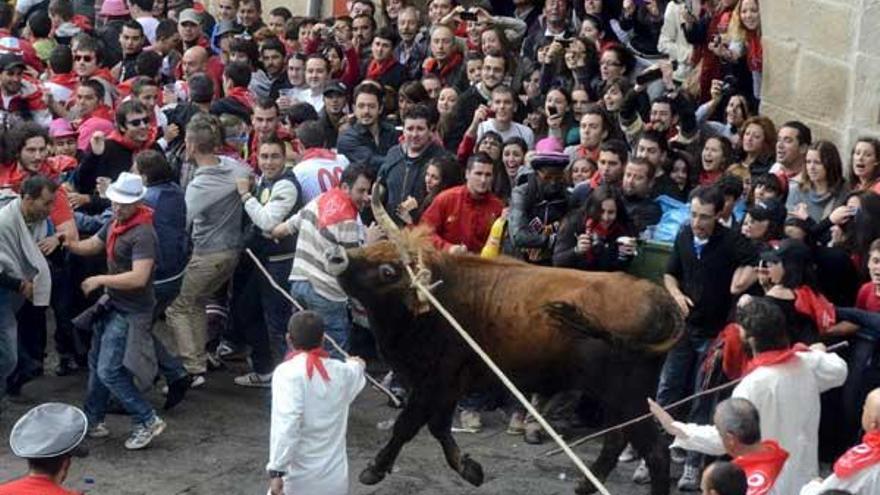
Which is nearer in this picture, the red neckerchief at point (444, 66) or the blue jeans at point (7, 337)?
the blue jeans at point (7, 337)

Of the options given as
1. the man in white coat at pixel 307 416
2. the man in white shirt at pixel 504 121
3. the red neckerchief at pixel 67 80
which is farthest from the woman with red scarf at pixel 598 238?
the red neckerchief at pixel 67 80

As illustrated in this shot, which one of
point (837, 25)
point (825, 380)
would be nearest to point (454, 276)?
point (825, 380)

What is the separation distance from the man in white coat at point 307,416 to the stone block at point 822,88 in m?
5.33

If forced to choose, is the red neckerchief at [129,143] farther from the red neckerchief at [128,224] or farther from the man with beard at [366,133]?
the red neckerchief at [128,224]

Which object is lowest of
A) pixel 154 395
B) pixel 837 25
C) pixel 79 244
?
pixel 154 395

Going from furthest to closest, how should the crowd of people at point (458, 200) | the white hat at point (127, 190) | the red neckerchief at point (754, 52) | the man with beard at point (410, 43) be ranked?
1. the man with beard at point (410, 43)
2. the red neckerchief at point (754, 52)
3. the white hat at point (127, 190)
4. the crowd of people at point (458, 200)

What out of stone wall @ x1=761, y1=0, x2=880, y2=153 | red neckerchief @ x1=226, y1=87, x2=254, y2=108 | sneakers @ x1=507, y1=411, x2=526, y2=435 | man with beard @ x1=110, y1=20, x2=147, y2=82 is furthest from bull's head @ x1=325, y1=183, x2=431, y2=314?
man with beard @ x1=110, y1=20, x2=147, y2=82

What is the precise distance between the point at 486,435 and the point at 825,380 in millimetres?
3083

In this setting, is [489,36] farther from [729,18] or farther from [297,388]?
[297,388]

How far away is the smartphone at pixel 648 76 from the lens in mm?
14955

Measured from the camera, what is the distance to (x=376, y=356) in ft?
45.6

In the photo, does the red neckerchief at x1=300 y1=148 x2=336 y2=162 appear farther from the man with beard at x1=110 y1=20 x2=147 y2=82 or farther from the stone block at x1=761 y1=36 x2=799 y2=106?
the man with beard at x1=110 y1=20 x2=147 y2=82

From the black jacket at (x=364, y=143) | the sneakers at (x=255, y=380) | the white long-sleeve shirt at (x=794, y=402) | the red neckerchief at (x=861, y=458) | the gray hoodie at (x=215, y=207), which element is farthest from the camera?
the black jacket at (x=364, y=143)

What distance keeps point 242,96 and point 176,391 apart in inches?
143
